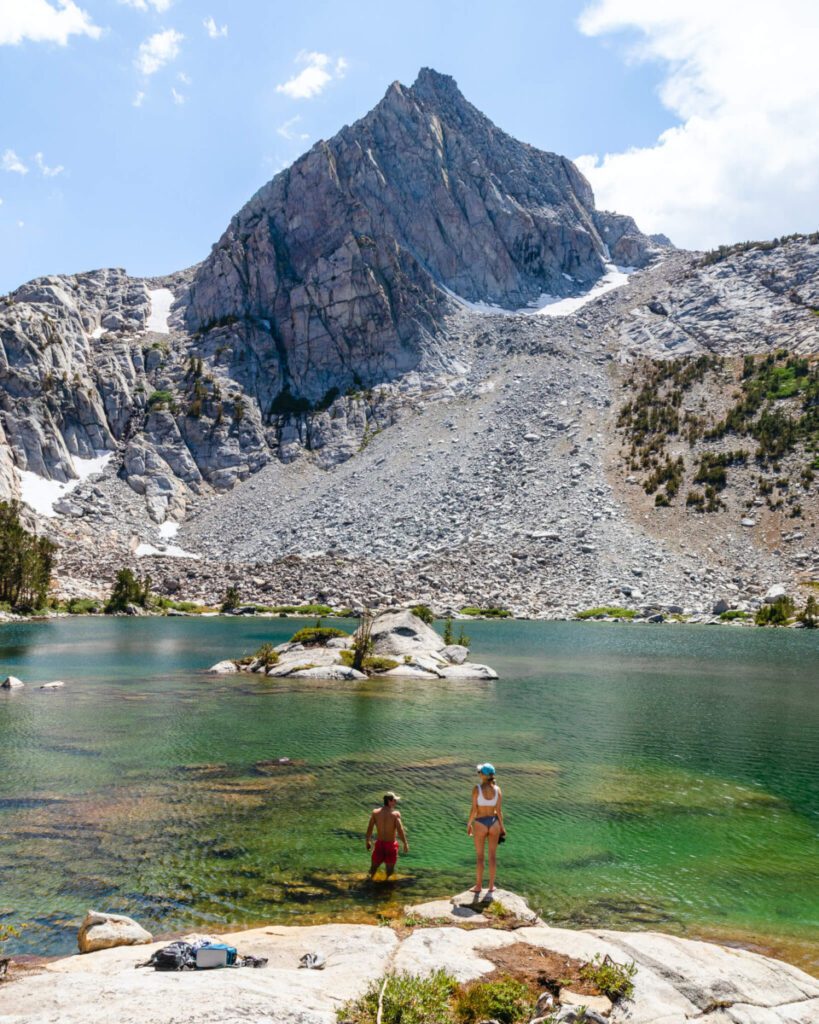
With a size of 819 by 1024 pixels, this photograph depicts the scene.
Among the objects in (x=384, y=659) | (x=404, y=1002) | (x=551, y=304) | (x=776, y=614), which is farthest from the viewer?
(x=551, y=304)

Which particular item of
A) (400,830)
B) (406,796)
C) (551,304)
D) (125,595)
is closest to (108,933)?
(400,830)

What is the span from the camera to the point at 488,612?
88312mm

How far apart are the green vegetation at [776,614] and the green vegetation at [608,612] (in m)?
13.6

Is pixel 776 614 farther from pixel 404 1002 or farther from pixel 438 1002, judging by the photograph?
pixel 404 1002

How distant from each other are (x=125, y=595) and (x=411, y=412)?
2956 inches

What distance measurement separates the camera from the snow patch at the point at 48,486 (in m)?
126

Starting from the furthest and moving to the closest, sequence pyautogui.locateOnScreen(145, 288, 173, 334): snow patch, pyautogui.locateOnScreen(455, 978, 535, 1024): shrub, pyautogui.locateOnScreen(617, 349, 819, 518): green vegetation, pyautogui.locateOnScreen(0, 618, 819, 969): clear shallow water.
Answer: pyautogui.locateOnScreen(145, 288, 173, 334): snow patch
pyautogui.locateOnScreen(617, 349, 819, 518): green vegetation
pyautogui.locateOnScreen(0, 618, 819, 969): clear shallow water
pyautogui.locateOnScreen(455, 978, 535, 1024): shrub

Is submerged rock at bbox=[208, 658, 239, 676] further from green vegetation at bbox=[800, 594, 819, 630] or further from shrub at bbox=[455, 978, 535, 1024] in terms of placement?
green vegetation at bbox=[800, 594, 819, 630]

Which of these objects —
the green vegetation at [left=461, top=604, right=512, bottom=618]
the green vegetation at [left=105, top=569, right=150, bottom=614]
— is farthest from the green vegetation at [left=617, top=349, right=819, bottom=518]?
the green vegetation at [left=105, top=569, right=150, bottom=614]

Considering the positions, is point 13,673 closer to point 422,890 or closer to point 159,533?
point 422,890

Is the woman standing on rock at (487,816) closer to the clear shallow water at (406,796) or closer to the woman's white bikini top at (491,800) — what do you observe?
the woman's white bikini top at (491,800)

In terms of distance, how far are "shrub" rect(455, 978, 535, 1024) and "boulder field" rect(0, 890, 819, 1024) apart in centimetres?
52

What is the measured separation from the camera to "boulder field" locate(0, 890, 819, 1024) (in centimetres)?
791

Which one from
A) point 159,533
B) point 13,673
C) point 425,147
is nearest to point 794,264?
point 425,147
